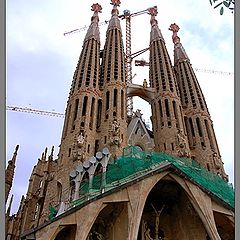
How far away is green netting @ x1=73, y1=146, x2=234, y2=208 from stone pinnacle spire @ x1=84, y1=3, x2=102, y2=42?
15.1 metres

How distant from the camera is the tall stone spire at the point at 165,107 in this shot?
1012 inches

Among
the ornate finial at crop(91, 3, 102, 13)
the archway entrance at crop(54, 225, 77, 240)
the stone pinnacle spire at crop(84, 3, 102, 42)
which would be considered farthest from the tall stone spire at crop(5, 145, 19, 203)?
the ornate finial at crop(91, 3, 102, 13)

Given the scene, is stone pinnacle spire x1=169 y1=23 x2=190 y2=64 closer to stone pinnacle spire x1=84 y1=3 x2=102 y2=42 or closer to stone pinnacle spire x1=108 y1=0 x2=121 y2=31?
stone pinnacle spire x1=108 y1=0 x2=121 y2=31

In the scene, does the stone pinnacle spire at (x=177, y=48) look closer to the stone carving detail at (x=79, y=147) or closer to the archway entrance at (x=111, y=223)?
the stone carving detail at (x=79, y=147)

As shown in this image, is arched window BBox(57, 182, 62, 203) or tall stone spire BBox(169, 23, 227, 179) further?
tall stone spire BBox(169, 23, 227, 179)

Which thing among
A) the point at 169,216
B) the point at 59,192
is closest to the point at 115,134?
the point at 59,192

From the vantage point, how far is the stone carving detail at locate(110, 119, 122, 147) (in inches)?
929

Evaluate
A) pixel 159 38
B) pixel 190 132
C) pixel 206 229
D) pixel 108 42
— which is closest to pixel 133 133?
pixel 190 132

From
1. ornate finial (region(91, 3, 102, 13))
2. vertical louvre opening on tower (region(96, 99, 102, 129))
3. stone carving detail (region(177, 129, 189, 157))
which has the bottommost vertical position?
stone carving detail (region(177, 129, 189, 157))

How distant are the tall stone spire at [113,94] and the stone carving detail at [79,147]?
1.46 metres

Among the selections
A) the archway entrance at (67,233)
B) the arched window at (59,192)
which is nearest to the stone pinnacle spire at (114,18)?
the arched window at (59,192)

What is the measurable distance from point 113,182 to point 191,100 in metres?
13.8

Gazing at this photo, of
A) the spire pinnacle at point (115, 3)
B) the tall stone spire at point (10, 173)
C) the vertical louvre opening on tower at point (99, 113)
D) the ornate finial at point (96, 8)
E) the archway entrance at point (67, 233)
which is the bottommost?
the archway entrance at point (67, 233)

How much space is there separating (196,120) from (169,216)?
33.2 ft
